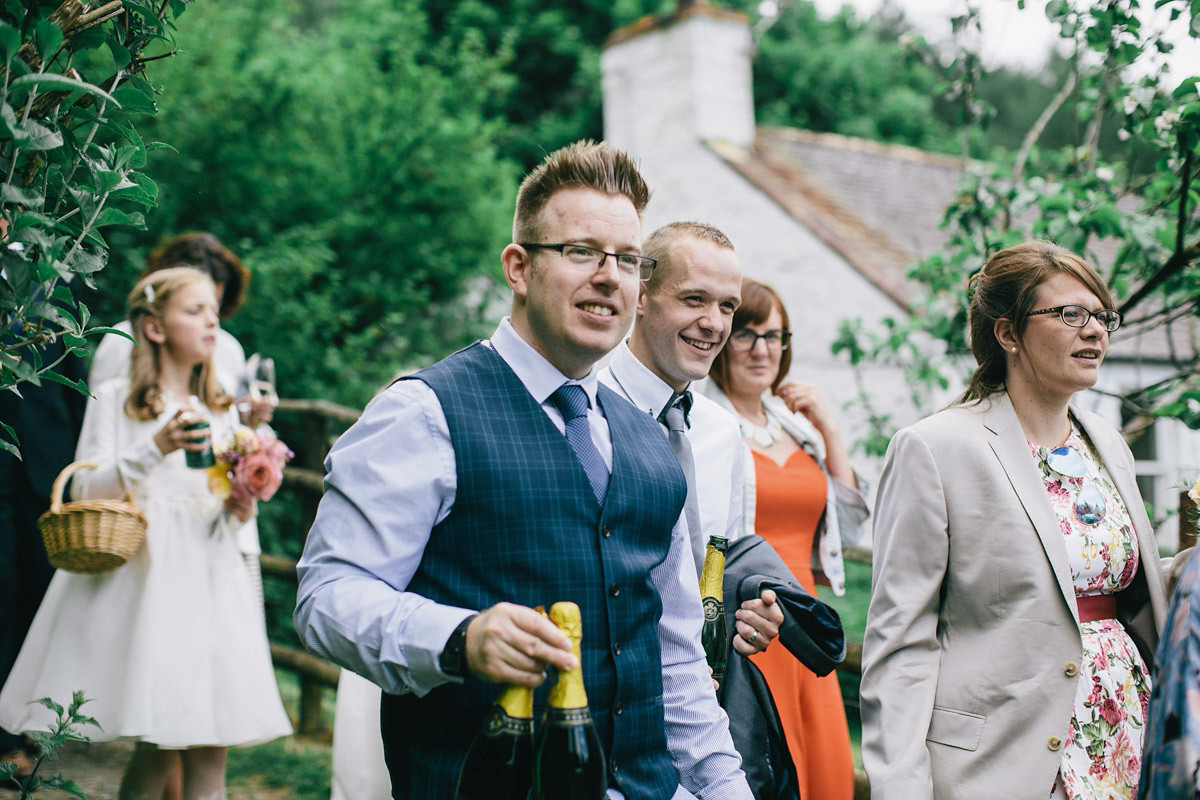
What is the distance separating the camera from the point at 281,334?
28.8 ft

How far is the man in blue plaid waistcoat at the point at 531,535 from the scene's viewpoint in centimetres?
179

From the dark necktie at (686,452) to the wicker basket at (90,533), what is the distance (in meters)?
2.10

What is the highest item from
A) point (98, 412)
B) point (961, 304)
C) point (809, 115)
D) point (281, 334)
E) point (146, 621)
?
point (809, 115)

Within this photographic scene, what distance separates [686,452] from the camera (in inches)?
114

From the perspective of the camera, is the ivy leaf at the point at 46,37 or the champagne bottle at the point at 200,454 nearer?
the ivy leaf at the point at 46,37

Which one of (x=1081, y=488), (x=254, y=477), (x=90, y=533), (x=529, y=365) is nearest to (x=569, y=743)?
(x=529, y=365)

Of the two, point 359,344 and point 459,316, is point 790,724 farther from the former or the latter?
point 459,316

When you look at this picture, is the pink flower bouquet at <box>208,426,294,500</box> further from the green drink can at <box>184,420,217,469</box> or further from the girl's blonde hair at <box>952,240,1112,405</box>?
the girl's blonde hair at <box>952,240,1112,405</box>

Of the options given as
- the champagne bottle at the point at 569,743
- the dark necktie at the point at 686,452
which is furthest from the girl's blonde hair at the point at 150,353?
the champagne bottle at the point at 569,743

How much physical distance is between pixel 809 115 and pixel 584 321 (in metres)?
17.8

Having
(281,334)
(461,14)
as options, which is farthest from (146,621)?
(461,14)

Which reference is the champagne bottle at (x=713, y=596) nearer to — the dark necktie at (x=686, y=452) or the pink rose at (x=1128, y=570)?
the dark necktie at (x=686, y=452)

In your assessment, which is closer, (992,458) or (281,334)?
(992,458)

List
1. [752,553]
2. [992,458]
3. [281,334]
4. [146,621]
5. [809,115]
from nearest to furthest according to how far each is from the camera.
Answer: [992,458] → [752,553] → [146,621] → [281,334] → [809,115]
